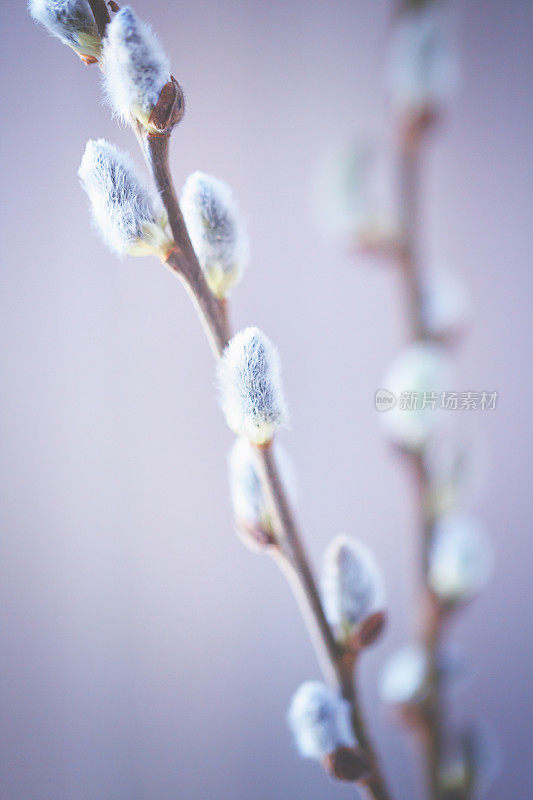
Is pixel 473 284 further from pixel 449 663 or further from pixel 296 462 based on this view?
pixel 449 663

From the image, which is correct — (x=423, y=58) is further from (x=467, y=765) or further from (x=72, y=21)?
(x=467, y=765)

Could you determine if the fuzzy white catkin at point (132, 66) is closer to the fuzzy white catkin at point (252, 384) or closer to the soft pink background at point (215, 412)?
the fuzzy white catkin at point (252, 384)

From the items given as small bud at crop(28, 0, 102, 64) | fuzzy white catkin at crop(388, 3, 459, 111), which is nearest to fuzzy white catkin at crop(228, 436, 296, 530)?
small bud at crop(28, 0, 102, 64)

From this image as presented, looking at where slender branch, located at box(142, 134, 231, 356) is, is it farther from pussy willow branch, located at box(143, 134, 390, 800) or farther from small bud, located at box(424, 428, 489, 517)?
small bud, located at box(424, 428, 489, 517)

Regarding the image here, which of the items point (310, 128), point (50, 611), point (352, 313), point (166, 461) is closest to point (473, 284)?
point (352, 313)

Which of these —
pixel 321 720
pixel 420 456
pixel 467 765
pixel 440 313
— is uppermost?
pixel 440 313

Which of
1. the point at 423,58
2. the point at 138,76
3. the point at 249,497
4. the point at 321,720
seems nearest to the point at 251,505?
the point at 249,497
